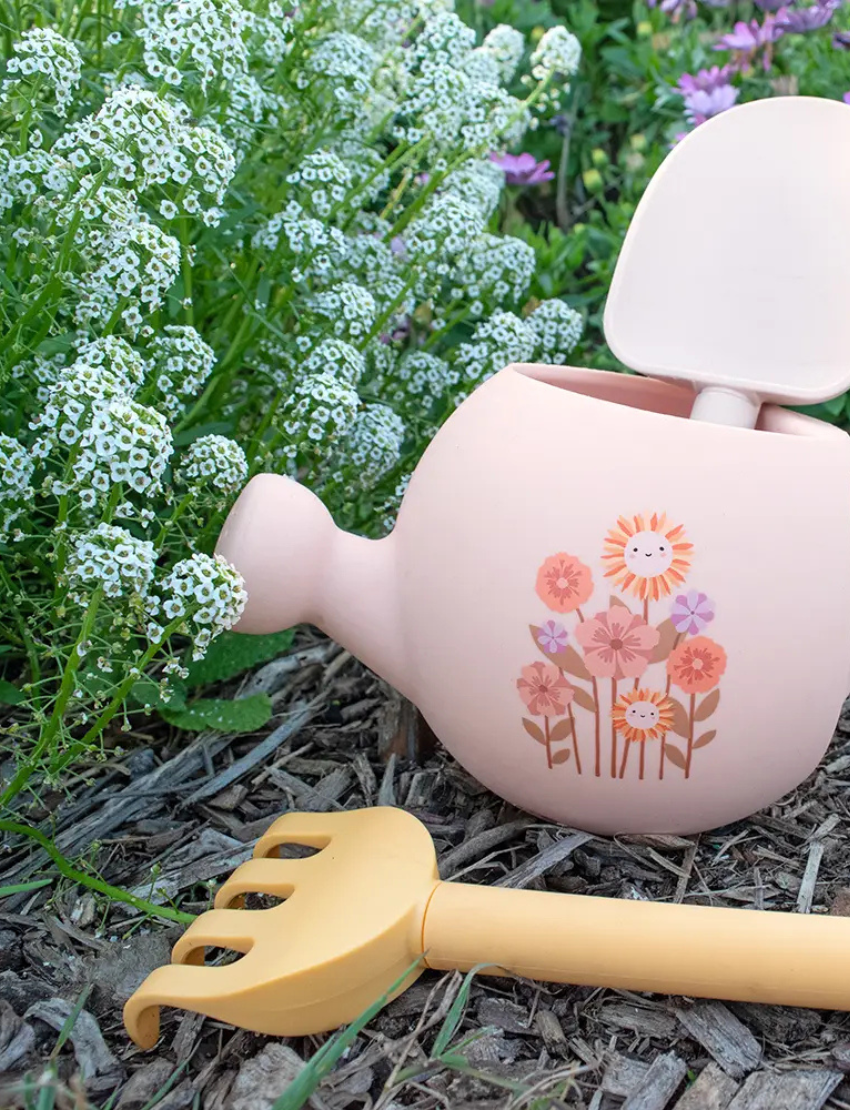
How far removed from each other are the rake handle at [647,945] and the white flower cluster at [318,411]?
66 cm

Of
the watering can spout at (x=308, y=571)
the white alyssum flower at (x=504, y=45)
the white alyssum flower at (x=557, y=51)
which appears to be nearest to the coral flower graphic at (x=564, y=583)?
the watering can spout at (x=308, y=571)

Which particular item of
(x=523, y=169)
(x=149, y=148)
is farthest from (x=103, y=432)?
(x=523, y=169)

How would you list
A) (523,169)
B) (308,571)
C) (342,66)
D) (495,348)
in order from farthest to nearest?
(523,169) < (495,348) < (342,66) < (308,571)

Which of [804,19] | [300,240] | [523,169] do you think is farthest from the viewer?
[523,169]

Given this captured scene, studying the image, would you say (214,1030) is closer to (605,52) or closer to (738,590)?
(738,590)

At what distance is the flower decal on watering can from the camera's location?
1.36 m

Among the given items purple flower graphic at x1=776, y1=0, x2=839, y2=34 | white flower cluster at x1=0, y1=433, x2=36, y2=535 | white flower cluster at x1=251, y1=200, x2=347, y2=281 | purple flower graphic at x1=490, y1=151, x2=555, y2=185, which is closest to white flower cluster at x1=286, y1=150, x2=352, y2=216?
white flower cluster at x1=251, y1=200, x2=347, y2=281

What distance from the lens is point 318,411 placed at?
5.60 ft

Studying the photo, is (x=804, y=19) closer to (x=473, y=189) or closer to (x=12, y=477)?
(x=473, y=189)

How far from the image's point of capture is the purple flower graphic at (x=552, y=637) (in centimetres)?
139

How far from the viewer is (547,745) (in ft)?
4.70

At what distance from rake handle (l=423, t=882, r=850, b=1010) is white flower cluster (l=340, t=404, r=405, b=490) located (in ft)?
2.48

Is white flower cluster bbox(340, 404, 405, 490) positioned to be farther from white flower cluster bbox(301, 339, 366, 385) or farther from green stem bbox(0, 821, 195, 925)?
green stem bbox(0, 821, 195, 925)

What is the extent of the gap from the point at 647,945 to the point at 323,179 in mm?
1137
